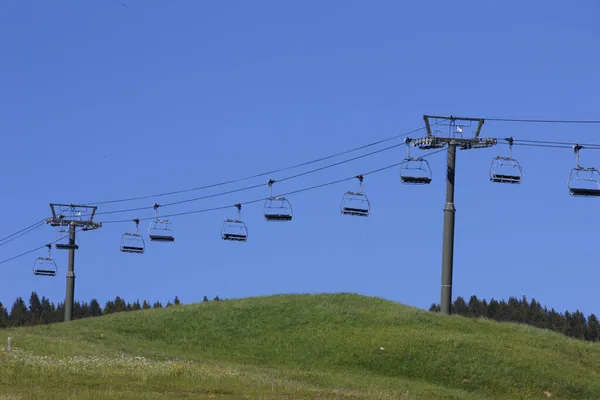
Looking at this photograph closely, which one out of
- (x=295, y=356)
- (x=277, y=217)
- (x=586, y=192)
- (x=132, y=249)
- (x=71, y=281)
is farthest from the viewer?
(x=71, y=281)

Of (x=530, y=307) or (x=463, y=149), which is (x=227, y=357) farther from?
(x=530, y=307)

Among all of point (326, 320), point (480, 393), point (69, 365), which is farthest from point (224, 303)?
point (69, 365)

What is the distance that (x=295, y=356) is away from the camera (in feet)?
195

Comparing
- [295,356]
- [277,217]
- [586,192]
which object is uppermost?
[586,192]

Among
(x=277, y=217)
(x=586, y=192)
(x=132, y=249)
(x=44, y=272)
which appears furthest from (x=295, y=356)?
(x=44, y=272)

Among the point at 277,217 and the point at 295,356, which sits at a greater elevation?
the point at 277,217

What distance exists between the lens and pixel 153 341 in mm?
64688

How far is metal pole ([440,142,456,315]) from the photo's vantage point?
220 ft

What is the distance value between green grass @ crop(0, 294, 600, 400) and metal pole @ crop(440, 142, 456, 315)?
277 centimetres

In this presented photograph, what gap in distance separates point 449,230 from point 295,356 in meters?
14.5

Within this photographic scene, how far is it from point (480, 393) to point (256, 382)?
1576cm

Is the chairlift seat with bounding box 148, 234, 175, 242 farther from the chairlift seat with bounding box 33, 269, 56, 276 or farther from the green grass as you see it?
the chairlift seat with bounding box 33, 269, 56, 276

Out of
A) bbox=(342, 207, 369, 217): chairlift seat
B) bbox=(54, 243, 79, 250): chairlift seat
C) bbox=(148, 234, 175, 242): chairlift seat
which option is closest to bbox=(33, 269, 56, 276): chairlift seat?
bbox=(54, 243, 79, 250): chairlift seat

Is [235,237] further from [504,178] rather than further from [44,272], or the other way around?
[44,272]
